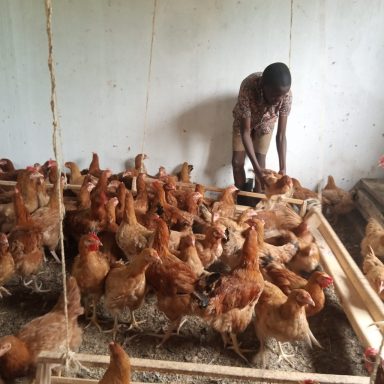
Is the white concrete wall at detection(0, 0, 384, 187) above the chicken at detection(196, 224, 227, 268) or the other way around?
above

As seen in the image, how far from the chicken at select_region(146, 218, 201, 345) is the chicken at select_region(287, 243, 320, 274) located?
107cm

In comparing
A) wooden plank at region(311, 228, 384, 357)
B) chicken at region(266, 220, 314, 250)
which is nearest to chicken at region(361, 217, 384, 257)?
wooden plank at region(311, 228, 384, 357)

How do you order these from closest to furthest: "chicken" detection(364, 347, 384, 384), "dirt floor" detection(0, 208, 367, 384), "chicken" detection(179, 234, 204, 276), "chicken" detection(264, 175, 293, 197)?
"chicken" detection(364, 347, 384, 384)
"dirt floor" detection(0, 208, 367, 384)
"chicken" detection(179, 234, 204, 276)
"chicken" detection(264, 175, 293, 197)

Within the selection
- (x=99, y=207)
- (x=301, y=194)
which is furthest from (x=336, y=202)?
(x=99, y=207)

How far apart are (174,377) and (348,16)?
3701 millimetres

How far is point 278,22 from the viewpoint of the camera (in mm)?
3727

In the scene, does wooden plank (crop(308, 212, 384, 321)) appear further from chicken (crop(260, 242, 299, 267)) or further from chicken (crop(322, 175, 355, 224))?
chicken (crop(322, 175, 355, 224))

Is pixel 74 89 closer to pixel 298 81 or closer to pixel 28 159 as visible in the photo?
pixel 28 159

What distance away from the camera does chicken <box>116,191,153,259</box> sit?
273cm

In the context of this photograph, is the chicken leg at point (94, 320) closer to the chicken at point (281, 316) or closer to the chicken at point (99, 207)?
the chicken at point (99, 207)

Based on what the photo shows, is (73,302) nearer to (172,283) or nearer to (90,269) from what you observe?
(90,269)

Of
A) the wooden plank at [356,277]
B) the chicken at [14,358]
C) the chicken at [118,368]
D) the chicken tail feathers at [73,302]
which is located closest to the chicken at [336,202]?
the wooden plank at [356,277]

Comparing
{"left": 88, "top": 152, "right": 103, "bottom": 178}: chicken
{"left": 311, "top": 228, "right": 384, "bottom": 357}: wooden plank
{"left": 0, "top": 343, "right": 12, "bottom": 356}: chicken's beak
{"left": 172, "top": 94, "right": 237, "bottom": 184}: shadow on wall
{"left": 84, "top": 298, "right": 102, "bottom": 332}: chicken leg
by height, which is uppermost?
{"left": 172, "top": 94, "right": 237, "bottom": 184}: shadow on wall

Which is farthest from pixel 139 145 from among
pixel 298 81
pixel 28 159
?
pixel 298 81
